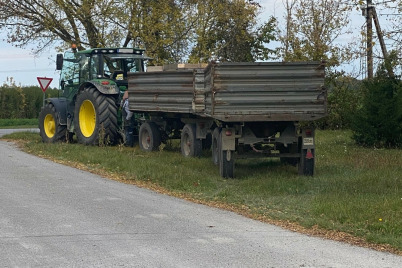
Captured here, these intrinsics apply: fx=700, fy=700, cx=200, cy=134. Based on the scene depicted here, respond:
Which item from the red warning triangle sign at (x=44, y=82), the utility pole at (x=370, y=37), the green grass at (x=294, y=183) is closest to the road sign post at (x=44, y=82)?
the red warning triangle sign at (x=44, y=82)

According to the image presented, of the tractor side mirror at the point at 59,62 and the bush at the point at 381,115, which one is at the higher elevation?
the tractor side mirror at the point at 59,62

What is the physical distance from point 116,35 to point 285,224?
68.8 ft

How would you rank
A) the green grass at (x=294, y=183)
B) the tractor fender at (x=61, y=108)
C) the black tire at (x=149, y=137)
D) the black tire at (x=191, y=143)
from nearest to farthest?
the green grass at (x=294, y=183) → the black tire at (x=191, y=143) → the black tire at (x=149, y=137) → the tractor fender at (x=61, y=108)

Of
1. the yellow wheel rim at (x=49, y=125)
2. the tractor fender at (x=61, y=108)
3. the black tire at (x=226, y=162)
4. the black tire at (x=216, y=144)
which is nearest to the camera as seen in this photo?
the black tire at (x=226, y=162)

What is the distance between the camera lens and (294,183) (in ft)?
40.5

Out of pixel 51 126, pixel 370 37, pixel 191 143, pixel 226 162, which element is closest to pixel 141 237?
pixel 226 162

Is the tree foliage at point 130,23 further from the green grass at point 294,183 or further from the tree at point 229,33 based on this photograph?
the green grass at point 294,183

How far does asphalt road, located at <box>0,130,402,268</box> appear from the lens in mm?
7223

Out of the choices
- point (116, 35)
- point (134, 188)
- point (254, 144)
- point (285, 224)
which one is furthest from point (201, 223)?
point (116, 35)

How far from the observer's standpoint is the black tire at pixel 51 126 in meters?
21.8

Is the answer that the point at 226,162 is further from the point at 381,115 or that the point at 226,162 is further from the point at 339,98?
the point at 339,98

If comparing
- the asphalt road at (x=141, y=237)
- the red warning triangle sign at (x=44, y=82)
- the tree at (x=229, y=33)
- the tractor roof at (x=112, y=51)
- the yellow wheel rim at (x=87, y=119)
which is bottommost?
the asphalt road at (x=141, y=237)

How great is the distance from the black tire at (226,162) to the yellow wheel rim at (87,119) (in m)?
8.06

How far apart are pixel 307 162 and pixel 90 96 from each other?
8.29m
